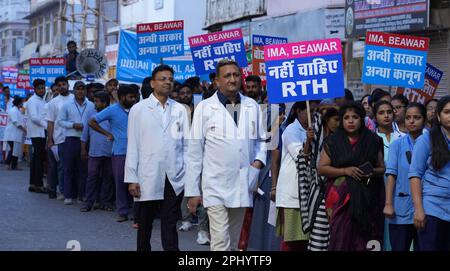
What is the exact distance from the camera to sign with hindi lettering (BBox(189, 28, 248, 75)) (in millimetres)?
16234

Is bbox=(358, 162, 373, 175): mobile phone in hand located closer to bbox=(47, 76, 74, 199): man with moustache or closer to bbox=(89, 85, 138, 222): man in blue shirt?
bbox=(89, 85, 138, 222): man in blue shirt

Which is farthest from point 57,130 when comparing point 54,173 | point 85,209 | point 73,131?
point 85,209

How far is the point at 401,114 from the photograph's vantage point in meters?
10.4

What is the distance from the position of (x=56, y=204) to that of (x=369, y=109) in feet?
18.4

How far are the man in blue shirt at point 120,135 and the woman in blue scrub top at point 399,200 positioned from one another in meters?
6.03

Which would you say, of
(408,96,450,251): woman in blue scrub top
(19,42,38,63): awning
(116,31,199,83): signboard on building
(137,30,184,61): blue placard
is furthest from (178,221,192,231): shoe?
(19,42,38,63): awning

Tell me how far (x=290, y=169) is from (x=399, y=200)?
115 cm

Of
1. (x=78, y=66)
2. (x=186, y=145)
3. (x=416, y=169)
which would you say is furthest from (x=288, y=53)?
(x=78, y=66)

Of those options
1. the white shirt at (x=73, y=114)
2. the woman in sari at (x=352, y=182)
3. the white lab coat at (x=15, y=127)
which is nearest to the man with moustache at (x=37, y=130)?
the white shirt at (x=73, y=114)

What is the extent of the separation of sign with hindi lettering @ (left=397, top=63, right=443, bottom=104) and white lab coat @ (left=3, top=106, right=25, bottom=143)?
40.6ft

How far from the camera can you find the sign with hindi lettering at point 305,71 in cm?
954

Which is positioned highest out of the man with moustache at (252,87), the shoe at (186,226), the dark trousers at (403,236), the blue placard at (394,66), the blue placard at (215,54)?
the blue placard at (215,54)

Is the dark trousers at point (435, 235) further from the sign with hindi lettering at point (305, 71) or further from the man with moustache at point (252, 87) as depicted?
the man with moustache at point (252, 87)

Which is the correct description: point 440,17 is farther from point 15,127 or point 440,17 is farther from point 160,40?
point 15,127
